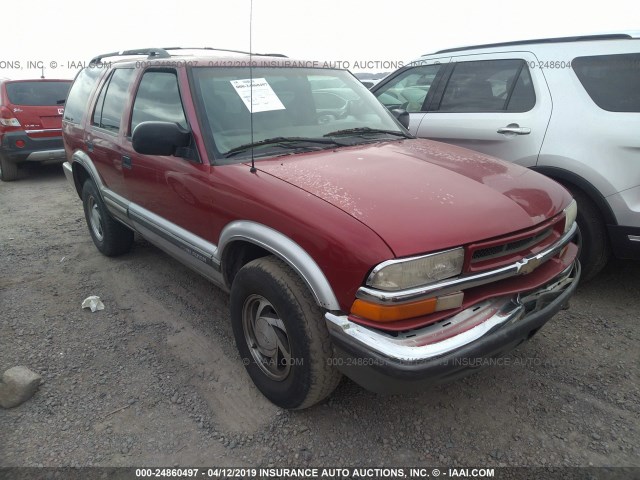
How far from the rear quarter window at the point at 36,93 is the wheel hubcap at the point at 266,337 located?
7283 mm

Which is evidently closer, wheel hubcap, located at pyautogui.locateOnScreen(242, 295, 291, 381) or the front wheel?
the front wheel

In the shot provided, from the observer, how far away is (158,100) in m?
3.19

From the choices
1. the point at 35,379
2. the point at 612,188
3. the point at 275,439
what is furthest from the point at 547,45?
the point at 35,379

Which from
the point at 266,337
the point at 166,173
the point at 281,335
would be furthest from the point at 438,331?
the point at 166,173

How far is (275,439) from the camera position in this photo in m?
2.29

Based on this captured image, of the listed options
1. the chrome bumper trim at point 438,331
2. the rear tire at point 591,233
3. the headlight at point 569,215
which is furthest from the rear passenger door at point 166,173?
the rear tire at point 591,233

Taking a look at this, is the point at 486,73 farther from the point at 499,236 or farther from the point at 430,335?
the point at 430,335

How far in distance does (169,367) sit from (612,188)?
3297 millimetres

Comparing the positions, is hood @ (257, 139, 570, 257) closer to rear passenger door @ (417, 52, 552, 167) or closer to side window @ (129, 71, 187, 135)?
side window @ (129, 71, 187, 135)

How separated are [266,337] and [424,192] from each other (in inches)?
44.3

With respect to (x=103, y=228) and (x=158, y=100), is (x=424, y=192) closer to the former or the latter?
(x=158, y=100)

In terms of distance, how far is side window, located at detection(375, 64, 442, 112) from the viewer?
15.3 ft

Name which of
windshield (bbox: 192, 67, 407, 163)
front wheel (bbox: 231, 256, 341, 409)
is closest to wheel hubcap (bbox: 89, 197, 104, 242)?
windshield (bbox: 192, 67, 407, 163)

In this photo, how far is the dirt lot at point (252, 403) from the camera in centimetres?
221
